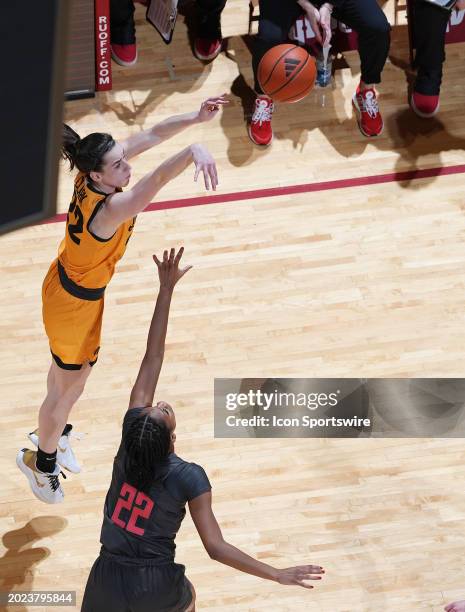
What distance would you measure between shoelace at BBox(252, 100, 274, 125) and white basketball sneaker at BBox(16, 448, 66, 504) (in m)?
2.66

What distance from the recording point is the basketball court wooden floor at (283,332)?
4773 millimetres

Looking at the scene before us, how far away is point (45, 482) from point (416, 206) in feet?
9.01

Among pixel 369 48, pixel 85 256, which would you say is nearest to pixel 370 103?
pixel 369 48

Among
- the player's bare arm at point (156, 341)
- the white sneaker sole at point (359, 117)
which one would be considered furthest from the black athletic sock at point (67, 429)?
the white sneaker sole at point (359, 117)

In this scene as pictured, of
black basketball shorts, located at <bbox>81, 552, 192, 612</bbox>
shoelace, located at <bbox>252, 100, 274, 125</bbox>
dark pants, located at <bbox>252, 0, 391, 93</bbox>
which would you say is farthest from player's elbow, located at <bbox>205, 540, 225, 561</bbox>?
dark pants, located at <bbox>252, 0, 391, 93</bbox>

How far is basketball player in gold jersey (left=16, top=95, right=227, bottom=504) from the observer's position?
405cm

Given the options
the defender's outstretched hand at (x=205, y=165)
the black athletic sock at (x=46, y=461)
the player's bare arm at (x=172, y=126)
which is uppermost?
the defender's outstretched hand at (x=205, y=165)

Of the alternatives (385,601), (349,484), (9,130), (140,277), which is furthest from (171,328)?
(9,130)

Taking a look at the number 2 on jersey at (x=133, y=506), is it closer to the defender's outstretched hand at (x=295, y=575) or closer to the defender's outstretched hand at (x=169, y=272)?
the defender's outstretched hand at (x=295, y=575)

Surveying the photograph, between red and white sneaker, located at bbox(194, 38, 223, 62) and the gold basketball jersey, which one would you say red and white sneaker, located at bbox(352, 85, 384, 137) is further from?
the gold basketball jersey

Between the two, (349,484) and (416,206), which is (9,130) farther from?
(416,206)

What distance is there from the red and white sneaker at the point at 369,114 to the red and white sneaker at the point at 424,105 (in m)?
0.27

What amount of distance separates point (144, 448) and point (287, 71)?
3.15m

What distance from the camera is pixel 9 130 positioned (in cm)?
211
